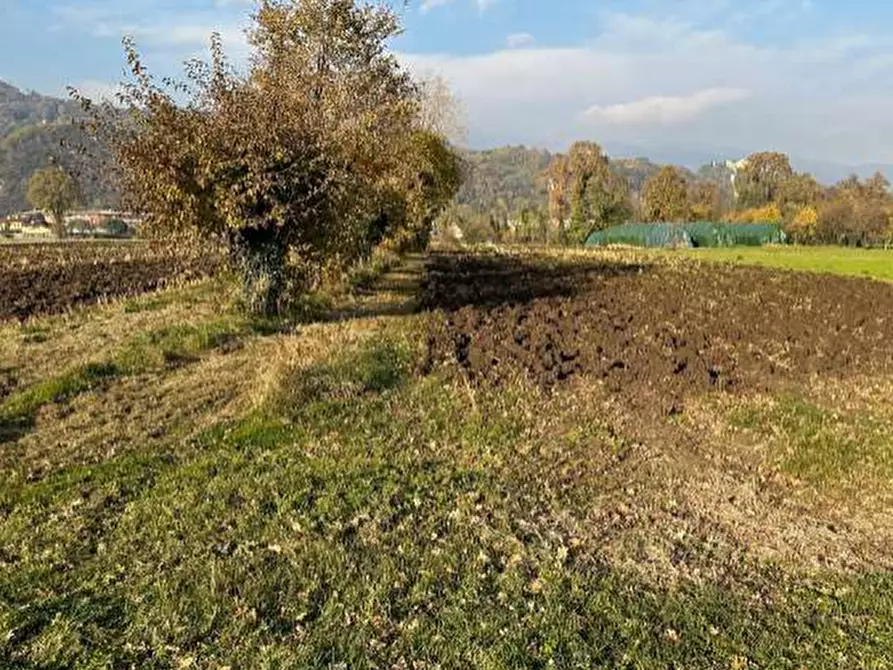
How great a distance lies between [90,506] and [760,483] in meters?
6.11

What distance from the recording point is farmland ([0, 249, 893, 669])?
4.62m

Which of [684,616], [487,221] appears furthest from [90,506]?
[487,221]

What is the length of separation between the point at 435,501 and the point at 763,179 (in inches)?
4427

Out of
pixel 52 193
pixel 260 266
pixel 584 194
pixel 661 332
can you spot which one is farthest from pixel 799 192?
pixel 260 266

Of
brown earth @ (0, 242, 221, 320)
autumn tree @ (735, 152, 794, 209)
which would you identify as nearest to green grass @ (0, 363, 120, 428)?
brown earth @ (0, 242, 221, 320)

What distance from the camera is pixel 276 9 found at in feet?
71.5

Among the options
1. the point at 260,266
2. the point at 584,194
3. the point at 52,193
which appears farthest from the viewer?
the point at 52,193

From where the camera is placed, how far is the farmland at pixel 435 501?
462 cm

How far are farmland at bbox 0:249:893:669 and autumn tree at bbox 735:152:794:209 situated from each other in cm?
10009

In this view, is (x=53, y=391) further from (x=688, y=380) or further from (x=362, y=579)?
(x=688, y=380)

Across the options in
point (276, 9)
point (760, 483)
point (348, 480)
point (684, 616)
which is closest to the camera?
point (684, 616)

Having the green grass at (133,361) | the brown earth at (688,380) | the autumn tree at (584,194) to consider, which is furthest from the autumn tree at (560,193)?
the green grass at (133,361)

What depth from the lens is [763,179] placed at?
4230 inches

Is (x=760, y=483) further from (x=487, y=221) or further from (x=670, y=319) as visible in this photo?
(x=487, y=221)
